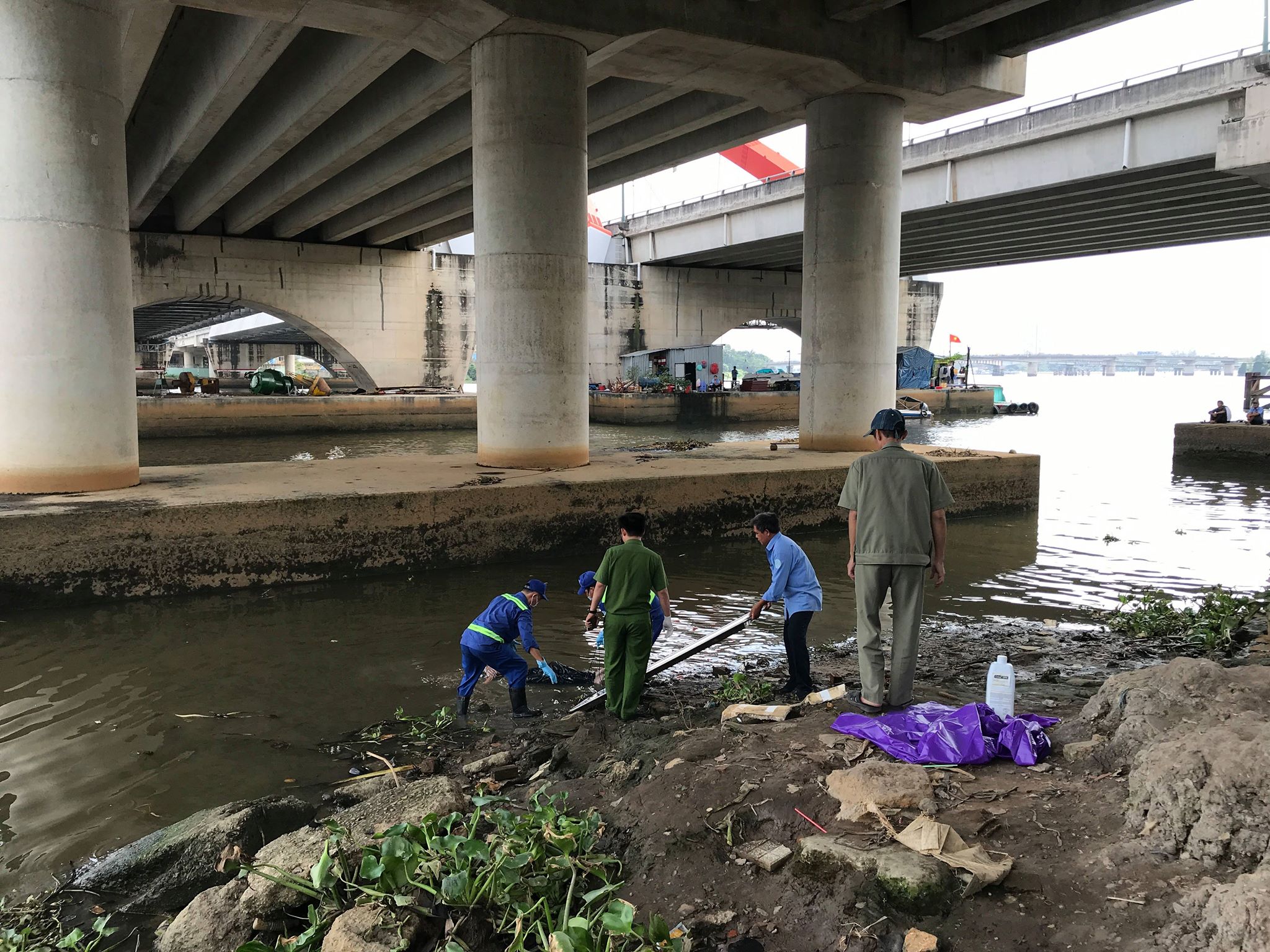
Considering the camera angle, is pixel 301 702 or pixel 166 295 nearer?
pixel 301 702

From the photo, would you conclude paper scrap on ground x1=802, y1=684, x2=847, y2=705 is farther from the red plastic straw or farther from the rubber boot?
the rubber boot

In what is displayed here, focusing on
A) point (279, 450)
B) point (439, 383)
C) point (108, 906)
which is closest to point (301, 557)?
point (108, 906)

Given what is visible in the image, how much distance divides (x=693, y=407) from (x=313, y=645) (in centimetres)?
3295

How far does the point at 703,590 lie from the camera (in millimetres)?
10266

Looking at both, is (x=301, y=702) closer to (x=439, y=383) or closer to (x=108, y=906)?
(x=108, y=906)

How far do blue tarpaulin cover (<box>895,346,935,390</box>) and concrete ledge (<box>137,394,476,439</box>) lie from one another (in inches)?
1012

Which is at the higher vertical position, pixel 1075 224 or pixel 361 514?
pixel 1075 224

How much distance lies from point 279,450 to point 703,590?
21.2 meters

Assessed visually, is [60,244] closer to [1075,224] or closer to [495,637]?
[495,637]

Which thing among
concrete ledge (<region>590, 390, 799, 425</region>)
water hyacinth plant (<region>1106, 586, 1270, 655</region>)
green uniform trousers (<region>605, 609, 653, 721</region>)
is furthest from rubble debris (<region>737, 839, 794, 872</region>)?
concrete ledge (<region>590, 390, 799, 425</region>)

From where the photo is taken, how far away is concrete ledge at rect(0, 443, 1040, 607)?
9430mm

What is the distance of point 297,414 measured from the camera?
34.8 metres

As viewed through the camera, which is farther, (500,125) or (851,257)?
(851,257)

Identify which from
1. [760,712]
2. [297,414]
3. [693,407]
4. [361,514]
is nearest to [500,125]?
[361,514]
